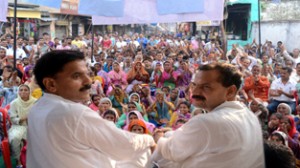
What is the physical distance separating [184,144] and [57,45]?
12.1 metres

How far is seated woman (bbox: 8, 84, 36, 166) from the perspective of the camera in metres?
4.74

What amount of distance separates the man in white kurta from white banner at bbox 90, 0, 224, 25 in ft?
15.3

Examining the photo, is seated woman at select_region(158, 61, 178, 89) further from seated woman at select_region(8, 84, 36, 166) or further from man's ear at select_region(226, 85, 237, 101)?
man's ear at select_region(226, 85, 237, 101)

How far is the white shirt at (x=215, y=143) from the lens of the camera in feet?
5.81

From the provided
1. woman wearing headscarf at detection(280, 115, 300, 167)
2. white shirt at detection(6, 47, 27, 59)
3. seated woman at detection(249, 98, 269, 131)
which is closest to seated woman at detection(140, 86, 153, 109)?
seated woman at detection(249, 98, 269, 131)

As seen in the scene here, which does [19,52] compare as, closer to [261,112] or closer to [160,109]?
[160,109]


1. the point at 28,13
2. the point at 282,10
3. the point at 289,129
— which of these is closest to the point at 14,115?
the point at 289,129

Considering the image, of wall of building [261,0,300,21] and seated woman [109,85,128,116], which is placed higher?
wall of building [261,0,300,21]

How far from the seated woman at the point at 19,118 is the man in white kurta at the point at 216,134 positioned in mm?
3243

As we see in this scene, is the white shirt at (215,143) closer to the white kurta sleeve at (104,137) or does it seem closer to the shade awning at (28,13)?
the white kurta sleeve at (104,137)

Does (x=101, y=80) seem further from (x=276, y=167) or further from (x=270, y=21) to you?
(x=270, y=21)

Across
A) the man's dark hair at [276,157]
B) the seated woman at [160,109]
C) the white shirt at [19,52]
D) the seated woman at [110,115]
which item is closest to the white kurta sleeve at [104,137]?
the man's dark hair at [276,157]

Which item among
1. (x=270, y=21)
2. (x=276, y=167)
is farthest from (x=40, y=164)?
(x=270, y=21)

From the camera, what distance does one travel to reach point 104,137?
1729mm
